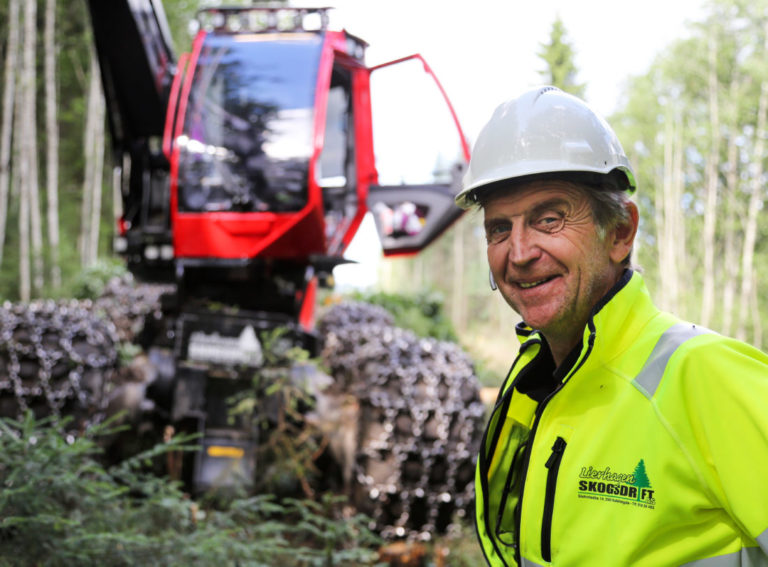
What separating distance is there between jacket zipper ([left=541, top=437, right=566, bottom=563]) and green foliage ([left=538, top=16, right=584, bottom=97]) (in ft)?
86.9

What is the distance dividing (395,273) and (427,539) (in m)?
53.0

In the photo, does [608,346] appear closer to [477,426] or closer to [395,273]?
[477,426]

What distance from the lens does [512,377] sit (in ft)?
6.95

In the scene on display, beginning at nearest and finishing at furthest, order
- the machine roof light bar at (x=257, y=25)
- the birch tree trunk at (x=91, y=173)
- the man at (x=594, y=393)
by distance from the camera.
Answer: the man at (x=594, y=393) < the machine roof light bar at (x=257, y=25) < the birch tree trunk at (x=91, y=173)

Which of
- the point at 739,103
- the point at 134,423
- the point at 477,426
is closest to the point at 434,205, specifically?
the point at 477,426

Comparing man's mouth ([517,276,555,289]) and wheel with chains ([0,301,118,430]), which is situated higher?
man's mouth ([517,276,555,289])

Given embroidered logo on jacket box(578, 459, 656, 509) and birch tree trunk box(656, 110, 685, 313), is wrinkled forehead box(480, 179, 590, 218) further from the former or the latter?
birch tree trunk box(656, 110, 685, 313)

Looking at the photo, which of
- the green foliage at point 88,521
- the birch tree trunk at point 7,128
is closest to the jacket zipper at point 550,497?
the green foliage at point 88,521

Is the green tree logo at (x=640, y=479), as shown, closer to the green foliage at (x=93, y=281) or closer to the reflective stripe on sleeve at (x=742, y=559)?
the reflective stripe on sleeve at (x=742, y=559)

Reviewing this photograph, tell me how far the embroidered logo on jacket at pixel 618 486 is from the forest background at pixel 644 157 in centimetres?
902

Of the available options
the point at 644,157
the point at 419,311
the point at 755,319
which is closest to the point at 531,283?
the point at 419,311

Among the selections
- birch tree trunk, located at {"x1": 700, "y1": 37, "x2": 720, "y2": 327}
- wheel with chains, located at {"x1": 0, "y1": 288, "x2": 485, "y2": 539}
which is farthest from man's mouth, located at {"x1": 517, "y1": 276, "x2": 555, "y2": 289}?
birch tree trunk, located at {"x1": 700, "y1": 37, "x2": 720, "y2": 327}

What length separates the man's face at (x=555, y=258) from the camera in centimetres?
178

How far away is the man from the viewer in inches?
55.1
